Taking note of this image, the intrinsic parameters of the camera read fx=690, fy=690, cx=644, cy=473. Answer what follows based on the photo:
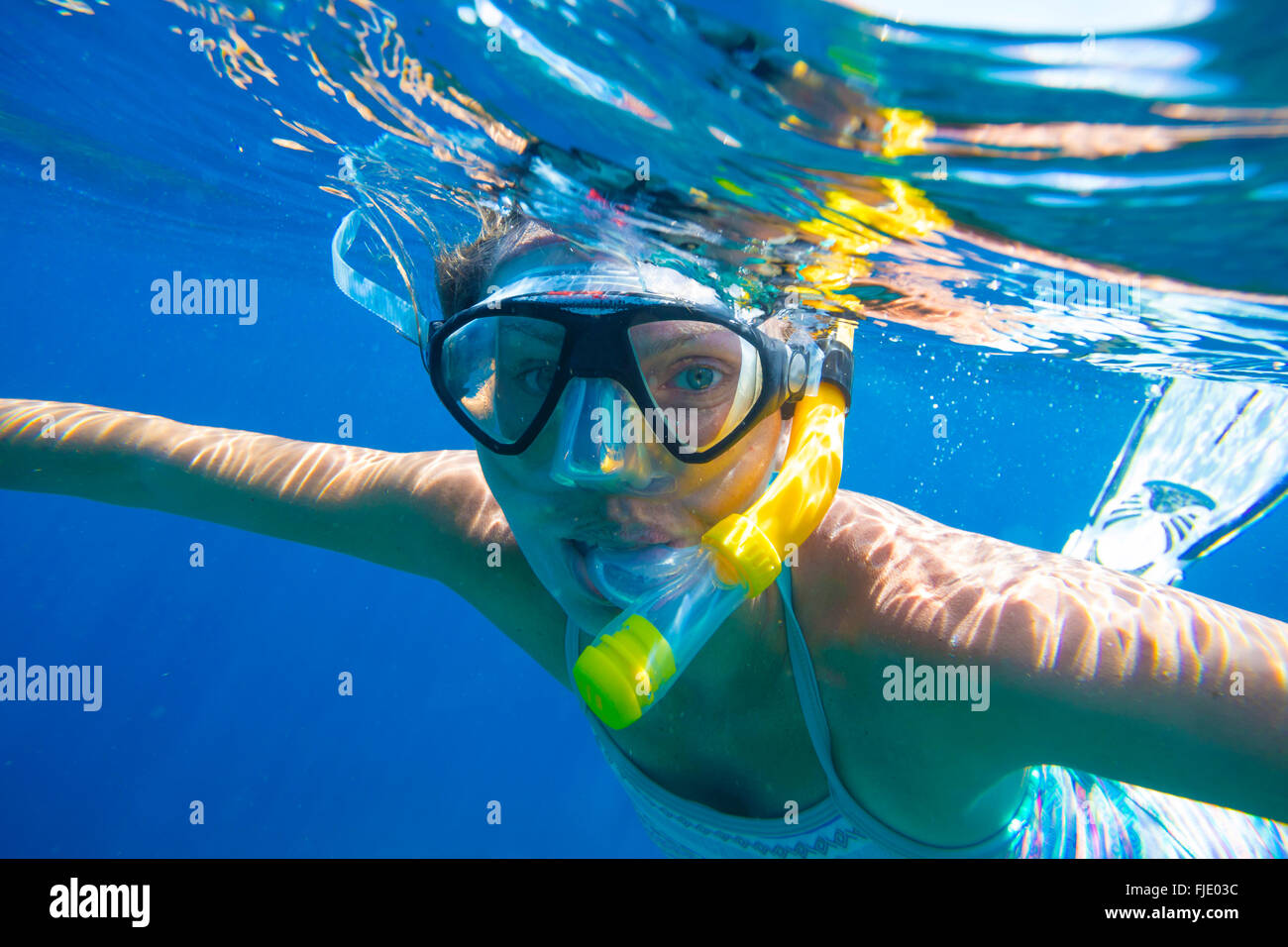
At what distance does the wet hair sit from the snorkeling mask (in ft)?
1.08

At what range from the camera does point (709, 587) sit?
2092 millimetres

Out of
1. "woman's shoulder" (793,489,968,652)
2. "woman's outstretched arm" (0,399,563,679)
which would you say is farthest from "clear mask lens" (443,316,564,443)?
"woman's shoulder" (793,489,968,652)

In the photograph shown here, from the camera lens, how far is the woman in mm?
1887

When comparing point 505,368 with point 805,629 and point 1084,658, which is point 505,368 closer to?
point 805,629

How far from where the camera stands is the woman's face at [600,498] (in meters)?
2.20

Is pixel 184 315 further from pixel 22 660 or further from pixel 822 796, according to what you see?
pixel 822 796

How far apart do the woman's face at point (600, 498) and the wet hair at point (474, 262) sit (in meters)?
0.87

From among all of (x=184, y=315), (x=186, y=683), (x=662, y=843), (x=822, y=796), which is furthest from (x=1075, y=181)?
(x=184, y=315)

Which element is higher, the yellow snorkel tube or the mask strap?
the mask strap

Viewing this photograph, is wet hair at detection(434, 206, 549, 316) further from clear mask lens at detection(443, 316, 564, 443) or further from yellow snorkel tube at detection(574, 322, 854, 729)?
yellow snorkel tube at detection(574, 322, 854, 729)

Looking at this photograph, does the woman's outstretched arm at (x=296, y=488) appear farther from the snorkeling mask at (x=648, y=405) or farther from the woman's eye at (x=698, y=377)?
the woman's eye at (x=698, y=377)

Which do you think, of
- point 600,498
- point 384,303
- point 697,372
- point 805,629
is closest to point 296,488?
point 384,303

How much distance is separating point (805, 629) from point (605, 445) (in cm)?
100
